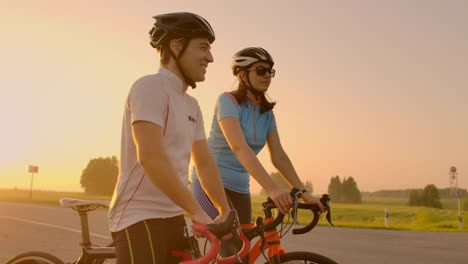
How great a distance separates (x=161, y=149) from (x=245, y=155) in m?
1.21

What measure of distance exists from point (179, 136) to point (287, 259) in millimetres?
1115

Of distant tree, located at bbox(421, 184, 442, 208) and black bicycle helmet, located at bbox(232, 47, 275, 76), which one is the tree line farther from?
black bicycle helmet, located at bbox(232, 47, 275, 76)

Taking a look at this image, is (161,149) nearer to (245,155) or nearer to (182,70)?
(182,70)

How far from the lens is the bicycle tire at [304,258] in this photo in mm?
3059

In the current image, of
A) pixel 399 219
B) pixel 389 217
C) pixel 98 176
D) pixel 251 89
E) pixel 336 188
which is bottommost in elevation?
pixel 389 217

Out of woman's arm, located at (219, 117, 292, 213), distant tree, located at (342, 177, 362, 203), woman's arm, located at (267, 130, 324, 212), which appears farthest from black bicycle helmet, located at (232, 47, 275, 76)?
distant tree, located at (342, 177, 362, 203)

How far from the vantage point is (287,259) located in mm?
3225

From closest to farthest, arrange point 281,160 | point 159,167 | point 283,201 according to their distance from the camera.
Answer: point 159,167 < point 283,201 < point 281,160

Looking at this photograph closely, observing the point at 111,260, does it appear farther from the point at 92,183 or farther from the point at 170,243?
the point at 92,183

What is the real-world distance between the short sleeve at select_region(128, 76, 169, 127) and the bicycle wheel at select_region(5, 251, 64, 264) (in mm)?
1630

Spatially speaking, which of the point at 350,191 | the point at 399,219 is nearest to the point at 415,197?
the point at 350,191

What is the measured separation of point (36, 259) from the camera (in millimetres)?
3662


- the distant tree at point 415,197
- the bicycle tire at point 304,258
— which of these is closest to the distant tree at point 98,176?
the distant tree at point 415,197

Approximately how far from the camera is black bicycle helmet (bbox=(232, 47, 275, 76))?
3758mm
